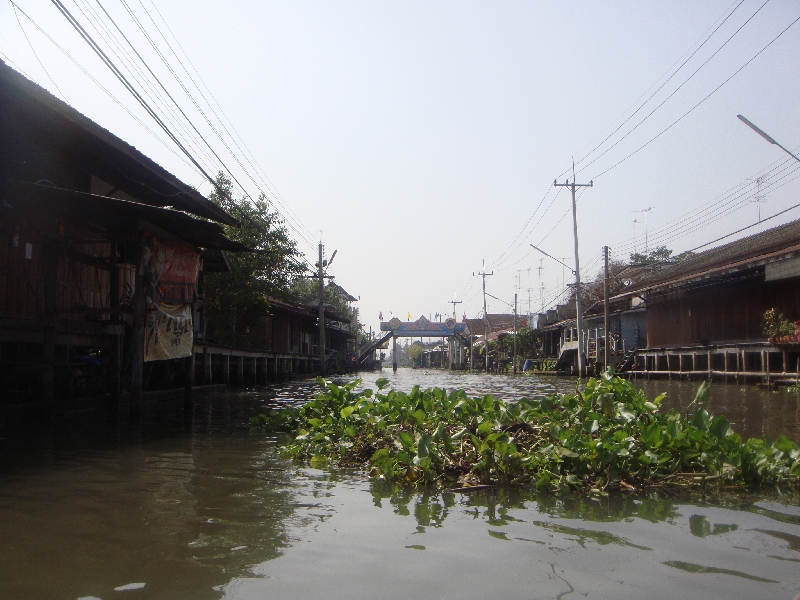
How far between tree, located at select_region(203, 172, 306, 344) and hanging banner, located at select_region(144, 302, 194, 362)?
406 inches

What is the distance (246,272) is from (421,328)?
141 ft

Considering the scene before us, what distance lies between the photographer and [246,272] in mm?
23094

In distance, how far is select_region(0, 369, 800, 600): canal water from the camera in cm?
317

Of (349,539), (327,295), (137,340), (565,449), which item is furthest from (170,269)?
(327,295)

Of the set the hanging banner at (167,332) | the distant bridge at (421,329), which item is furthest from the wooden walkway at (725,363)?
the distant bridge at (421,329)

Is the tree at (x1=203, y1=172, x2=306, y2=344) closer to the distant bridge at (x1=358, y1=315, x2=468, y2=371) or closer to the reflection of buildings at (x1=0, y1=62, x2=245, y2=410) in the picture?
the reflection of buildings at (x1=0, y1=62, x2=245, y2=410)

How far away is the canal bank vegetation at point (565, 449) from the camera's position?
532 cm

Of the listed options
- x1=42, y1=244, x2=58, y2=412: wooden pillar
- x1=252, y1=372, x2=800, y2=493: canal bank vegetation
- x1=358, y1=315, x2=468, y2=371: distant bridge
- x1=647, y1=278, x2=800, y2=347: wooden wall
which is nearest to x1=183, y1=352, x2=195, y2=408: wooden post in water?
x1=42, y1=244, x2=58, y2=412: wooden pillar

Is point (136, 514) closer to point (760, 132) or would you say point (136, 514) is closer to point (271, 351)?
point (760, 132)

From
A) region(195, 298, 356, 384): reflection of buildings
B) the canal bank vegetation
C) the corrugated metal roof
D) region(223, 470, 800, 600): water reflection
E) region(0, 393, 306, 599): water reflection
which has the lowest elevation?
region(223, 470, 800, 600): water reflection

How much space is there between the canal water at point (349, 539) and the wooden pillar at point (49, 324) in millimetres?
3731

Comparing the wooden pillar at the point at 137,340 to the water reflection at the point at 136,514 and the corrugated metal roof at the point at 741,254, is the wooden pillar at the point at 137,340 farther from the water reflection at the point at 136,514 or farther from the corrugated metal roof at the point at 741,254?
the corrugated metal roof at the point at 741,254

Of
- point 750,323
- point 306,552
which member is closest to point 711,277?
point 750,323

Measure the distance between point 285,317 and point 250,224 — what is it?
13.8 m
